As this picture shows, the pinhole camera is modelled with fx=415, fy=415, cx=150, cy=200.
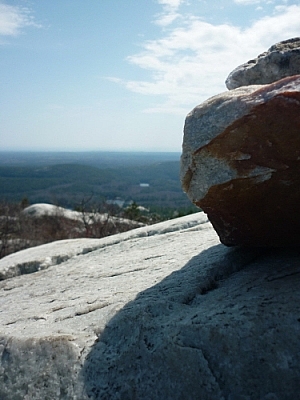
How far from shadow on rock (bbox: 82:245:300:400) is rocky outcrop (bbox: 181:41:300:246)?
0.52 m

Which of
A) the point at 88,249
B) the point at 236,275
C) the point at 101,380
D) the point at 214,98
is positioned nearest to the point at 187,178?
the point at 214,98

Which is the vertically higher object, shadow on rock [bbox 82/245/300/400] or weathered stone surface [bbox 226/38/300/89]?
weathered stone surface [bbox 226/38/300/89]

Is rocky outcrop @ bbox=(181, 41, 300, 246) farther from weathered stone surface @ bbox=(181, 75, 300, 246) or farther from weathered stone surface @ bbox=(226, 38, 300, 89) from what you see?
weathered stone surface @ bbox=(226, 38, 300, 89)

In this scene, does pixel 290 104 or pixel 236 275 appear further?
pixel 236 275

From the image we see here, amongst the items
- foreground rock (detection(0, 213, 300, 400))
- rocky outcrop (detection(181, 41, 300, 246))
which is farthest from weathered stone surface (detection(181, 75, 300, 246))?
foreground rock (detection(0, 213, 300, 400))

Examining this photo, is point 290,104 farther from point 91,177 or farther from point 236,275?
point 91,177

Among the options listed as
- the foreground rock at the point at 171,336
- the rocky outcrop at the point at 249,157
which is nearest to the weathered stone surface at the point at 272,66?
the rocky outcrop at the point at 249,157

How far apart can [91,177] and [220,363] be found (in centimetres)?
12195

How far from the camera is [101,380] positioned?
270cm

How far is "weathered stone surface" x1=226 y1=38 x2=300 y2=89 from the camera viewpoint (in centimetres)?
355

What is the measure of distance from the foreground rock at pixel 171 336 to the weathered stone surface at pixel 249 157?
50cm

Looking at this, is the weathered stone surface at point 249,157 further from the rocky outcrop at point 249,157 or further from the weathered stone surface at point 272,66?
the weathered stone surface at point 272,66

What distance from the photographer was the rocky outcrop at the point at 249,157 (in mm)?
2602

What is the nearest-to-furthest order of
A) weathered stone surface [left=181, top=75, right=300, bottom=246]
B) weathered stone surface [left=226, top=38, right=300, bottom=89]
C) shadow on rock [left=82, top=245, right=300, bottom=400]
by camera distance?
1. shadow on rock [left=82, top=245, right=300, bottom=400]
2. weathered stone surface [left=181, top=75, right=300, bottom=246]
3. weathered stone surface [left=226, top=38, right=300, bottom=89]
